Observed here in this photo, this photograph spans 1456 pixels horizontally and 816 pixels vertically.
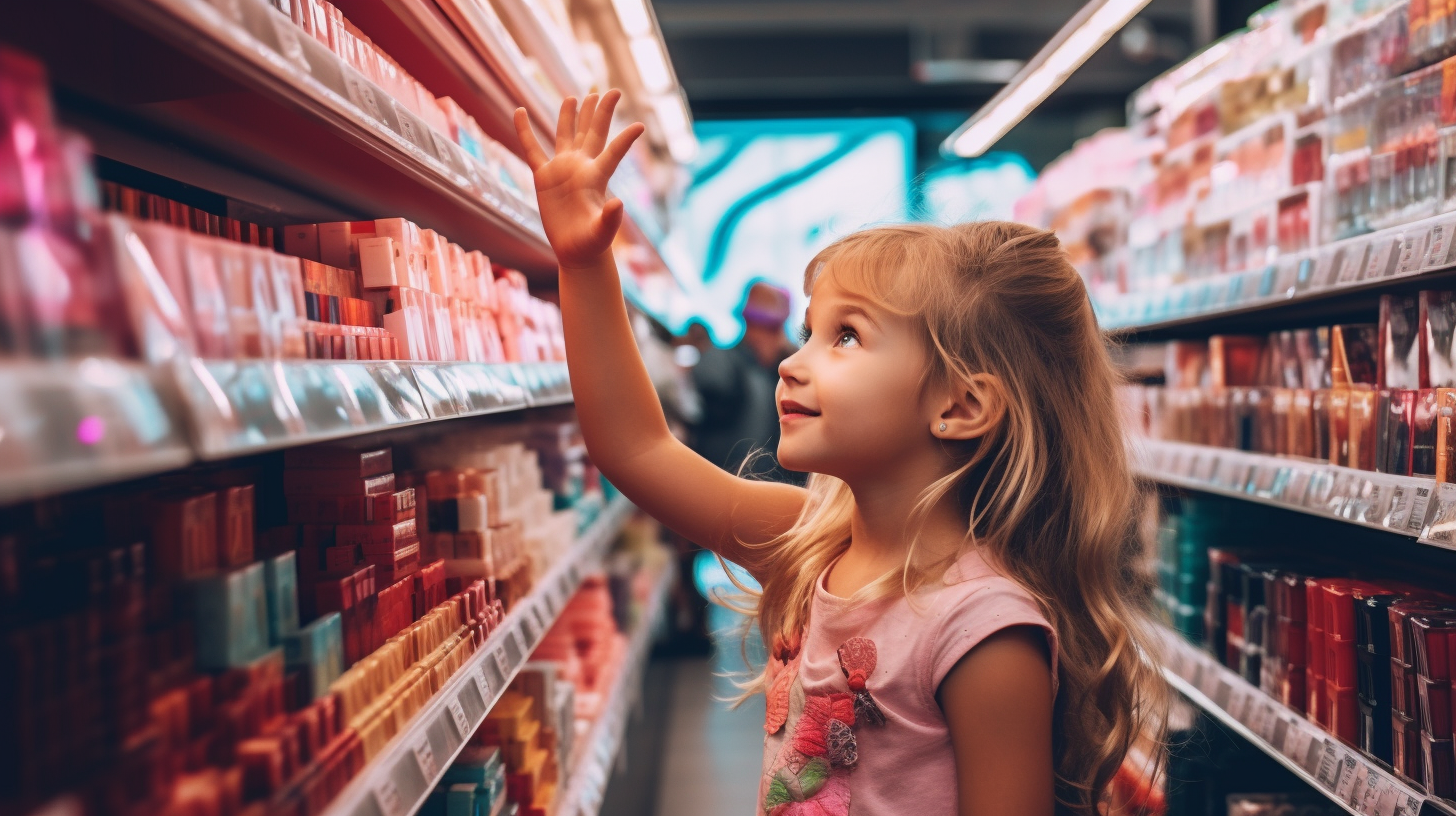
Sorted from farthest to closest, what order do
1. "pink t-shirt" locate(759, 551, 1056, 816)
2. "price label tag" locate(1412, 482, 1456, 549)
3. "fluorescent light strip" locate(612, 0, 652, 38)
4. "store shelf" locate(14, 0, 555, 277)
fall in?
"fluorescent light strip" locate(612, 0, 652, 38) < "price label tag" locate(1412, 482, 1456, 549) < "pink t-shirt" locate(759, 551, 1056, 816) < "store shelf" locate(14, 0, 555, 277)

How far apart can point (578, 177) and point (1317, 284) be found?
1.40 metres

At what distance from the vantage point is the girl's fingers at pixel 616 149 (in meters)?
1.36

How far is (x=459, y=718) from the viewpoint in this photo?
4.36 ft

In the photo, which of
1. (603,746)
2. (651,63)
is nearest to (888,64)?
(651,63)

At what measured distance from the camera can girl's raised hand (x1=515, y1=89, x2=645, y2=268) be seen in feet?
4.58

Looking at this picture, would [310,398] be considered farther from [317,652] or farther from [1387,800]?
[1387,800]

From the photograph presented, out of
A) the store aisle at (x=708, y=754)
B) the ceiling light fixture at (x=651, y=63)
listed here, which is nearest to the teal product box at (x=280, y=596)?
the store aisle at (x=708, y=754)

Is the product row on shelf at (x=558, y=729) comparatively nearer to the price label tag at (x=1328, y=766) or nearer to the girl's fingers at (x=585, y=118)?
the girl's fingers at (x=585, y=118)

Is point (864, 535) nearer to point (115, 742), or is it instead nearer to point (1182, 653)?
point (115, 742)

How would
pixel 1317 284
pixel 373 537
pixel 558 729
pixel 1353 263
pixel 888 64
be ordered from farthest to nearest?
pixel 888 64 < pixel 558 729 < pixel 1317 284 < pixel 1353 263 < pixel 373 537

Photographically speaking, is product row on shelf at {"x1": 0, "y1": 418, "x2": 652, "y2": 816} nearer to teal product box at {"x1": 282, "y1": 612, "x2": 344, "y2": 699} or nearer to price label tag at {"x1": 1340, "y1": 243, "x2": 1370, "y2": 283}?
teal product box at {"x1": 282, "y1": 612, "x2": 344, "y2": 699}

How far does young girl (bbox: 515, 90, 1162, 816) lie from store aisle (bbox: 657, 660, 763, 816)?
1897mm

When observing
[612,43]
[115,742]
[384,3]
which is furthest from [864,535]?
[612,43]

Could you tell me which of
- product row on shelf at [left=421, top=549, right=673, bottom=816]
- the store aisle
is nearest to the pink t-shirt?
product row on shelf at [left=421, top=549, right=673, bottom=816]
